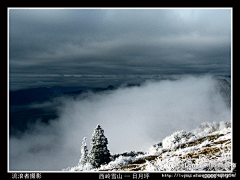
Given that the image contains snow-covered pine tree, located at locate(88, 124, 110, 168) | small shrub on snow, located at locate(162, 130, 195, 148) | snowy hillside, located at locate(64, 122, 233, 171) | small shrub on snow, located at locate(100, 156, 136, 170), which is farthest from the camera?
small shrub on snow, located at locate(162, 130, 195, 148)

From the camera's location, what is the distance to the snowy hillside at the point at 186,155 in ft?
39.7

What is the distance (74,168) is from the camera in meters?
13.0

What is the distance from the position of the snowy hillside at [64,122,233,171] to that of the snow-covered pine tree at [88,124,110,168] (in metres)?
0.39

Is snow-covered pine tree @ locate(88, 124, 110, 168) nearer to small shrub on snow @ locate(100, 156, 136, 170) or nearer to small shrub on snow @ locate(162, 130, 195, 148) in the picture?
small shrub on snow @ locate(100, 156, 136, 170)

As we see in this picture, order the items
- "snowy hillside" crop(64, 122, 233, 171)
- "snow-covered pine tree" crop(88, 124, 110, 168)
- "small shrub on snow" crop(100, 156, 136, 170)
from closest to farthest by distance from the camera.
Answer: "snowy hillside" crop(64, 122, 233, 171) → "small shrub on snow" crop(100, 156, 136, 170) → "snow-covered pine tree" crop(88, 124, 110, 168)

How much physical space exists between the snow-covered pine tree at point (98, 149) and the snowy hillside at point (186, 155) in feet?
1.29

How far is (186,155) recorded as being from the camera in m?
12.8

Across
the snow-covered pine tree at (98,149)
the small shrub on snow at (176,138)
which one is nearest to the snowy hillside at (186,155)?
the small shrub on snow at (176,138)

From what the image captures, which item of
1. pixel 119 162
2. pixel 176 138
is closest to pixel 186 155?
pixel 176 138

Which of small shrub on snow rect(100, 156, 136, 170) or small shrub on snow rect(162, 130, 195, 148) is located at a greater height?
small shrub on snow rect(162, 130, 195, 148)

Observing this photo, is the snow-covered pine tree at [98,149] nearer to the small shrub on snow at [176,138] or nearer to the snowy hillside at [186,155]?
the snowy hillside at [186,155]

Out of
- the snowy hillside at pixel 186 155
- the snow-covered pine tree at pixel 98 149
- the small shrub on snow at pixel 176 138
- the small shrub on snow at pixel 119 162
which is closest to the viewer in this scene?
the snowy hillside at pixel 186 155

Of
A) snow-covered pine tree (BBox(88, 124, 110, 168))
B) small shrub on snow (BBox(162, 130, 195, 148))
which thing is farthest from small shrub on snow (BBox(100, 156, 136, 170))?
small shrub on snow (BBox(162, 130, 195, 148))

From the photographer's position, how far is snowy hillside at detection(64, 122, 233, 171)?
1210cm
